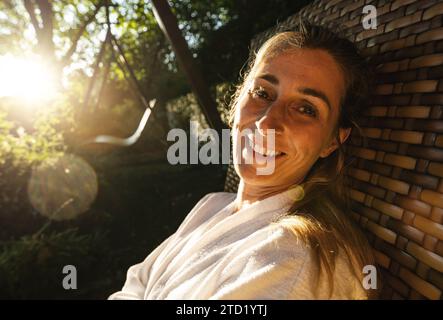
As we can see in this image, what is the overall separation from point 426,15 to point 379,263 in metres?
1.08

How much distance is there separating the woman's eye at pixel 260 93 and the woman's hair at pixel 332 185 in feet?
0.62

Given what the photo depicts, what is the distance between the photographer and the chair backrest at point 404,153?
3.78ft

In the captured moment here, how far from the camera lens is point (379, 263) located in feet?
4.60

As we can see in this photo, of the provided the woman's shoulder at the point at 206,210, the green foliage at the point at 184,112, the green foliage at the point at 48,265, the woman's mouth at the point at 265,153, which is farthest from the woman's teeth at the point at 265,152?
the green foliage at the point at 184,112

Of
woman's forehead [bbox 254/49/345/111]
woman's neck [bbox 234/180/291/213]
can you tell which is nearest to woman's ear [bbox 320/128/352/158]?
Result: woman's forehead [bbox 254/49/345/111]

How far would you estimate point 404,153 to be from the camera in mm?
1320

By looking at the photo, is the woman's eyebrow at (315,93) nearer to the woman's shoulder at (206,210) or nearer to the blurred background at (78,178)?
the woman's shoulder at (206,210)

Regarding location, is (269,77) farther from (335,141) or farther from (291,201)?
(291,201)

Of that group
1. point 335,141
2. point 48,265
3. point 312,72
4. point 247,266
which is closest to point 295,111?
point 312,72

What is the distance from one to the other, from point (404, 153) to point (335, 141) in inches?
15.5

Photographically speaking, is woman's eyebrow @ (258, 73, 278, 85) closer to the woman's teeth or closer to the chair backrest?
the woman's teeth

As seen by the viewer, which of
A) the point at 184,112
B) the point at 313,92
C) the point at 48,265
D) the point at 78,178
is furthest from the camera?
the point at 184,112
